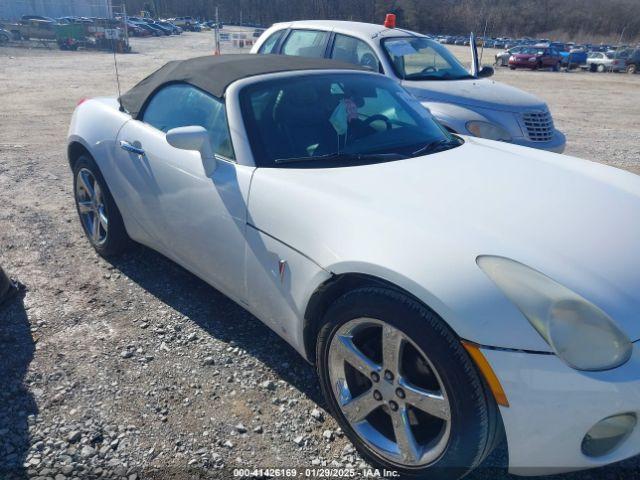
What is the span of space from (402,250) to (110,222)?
8.45 ft

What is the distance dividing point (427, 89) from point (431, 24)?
252 feet

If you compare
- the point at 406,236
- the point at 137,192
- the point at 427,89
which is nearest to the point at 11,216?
the point at 137,192

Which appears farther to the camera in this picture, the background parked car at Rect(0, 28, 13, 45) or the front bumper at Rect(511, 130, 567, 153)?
the background parked car at Rect(0, 28, 13, 45)

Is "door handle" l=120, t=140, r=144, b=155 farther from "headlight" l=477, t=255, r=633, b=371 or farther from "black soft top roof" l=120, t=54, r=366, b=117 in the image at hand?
"headlight" l=477, t=255, r=633, b=371

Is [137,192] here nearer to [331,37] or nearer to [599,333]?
[599,333]

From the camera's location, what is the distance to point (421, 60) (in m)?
6.54

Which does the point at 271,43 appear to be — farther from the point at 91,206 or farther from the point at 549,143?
the point at 91,206

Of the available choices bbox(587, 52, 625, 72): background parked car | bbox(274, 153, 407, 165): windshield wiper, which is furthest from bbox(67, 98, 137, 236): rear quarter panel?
bbox(587, 52, 625, 72): background parked car

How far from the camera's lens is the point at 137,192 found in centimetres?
329

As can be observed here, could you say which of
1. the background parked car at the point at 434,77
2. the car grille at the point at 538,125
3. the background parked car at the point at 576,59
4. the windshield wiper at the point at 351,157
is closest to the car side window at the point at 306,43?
the background parked car at the point at 434,77

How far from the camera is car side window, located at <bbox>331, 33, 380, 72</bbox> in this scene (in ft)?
20.6

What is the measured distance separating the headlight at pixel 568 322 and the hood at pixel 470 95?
4521 millimetres

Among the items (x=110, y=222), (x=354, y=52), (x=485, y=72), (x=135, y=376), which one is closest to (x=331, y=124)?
(x=135, y=376)

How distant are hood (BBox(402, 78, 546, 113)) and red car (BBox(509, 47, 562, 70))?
84.5 feet
